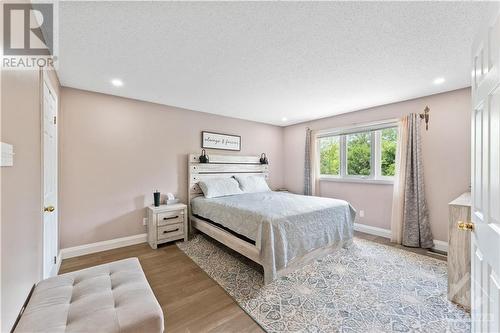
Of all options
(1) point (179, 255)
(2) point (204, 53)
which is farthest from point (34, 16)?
(1) point (179, 255)

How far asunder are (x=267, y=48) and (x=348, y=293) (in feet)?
8.02

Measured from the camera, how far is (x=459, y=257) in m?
1.79

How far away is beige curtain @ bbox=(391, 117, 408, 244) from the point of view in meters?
3.21

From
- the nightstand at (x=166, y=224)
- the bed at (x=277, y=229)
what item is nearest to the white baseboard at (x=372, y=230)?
the bed at (x=277, y=229)

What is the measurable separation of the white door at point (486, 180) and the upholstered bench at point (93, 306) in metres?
1.56

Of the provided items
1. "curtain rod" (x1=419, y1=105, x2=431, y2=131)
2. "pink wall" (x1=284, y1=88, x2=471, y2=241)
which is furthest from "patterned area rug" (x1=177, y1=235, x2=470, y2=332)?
"curtain rod" (x1=419, y1=105, x2=431, y2=131)

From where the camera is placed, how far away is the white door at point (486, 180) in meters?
0.84

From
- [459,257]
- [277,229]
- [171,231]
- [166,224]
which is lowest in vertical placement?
[171,231]

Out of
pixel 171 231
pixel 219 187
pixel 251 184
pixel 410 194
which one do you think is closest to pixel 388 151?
pixel 410 194

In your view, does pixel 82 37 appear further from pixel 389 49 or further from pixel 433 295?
pixel 433 295

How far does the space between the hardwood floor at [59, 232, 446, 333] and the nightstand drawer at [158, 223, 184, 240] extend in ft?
0.58

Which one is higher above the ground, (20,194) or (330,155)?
(330,155)

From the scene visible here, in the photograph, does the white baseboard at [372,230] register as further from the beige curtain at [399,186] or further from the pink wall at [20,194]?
the pink wall at [20,194]

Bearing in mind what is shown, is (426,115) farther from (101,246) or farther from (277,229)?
(101,246)
